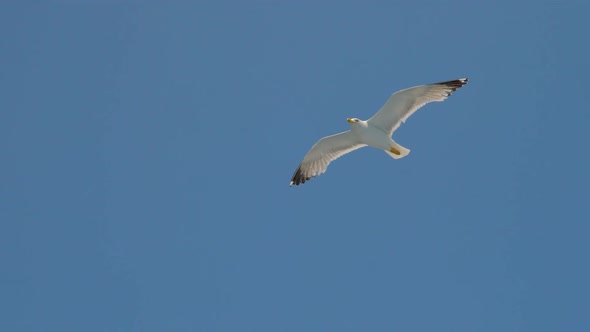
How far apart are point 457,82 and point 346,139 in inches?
117

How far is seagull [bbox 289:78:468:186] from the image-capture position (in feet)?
68.0

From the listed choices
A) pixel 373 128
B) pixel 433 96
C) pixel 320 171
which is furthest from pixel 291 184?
pixel 433 96

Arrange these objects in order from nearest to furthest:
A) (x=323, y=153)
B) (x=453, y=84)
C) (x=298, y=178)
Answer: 1. (x=453, y=84)
2. (x=323, y=153)
3. (x=298, y=178)

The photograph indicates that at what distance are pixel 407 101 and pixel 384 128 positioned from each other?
2.72ft

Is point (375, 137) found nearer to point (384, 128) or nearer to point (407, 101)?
point (384, 128)

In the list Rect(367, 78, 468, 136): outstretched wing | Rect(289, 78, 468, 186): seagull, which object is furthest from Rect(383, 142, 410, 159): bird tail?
Rect(367, 78, 468, 136): outstretched wing

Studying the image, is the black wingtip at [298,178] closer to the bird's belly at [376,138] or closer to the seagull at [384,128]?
the seagull at [384,128]

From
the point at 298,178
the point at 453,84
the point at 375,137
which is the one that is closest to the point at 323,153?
the point at 298,178

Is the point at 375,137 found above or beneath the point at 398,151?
above

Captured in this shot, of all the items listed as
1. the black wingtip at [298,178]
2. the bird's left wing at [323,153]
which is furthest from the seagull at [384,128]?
the black wingtip at [298,178]

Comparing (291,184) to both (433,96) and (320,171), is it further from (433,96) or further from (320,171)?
(433,96)

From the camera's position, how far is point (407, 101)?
21000 mm

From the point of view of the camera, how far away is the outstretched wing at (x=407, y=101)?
2067cm

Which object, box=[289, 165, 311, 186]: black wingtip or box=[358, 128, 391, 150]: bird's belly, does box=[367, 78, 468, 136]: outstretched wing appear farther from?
box=[289, 165, 311, 186]: black wingtip
